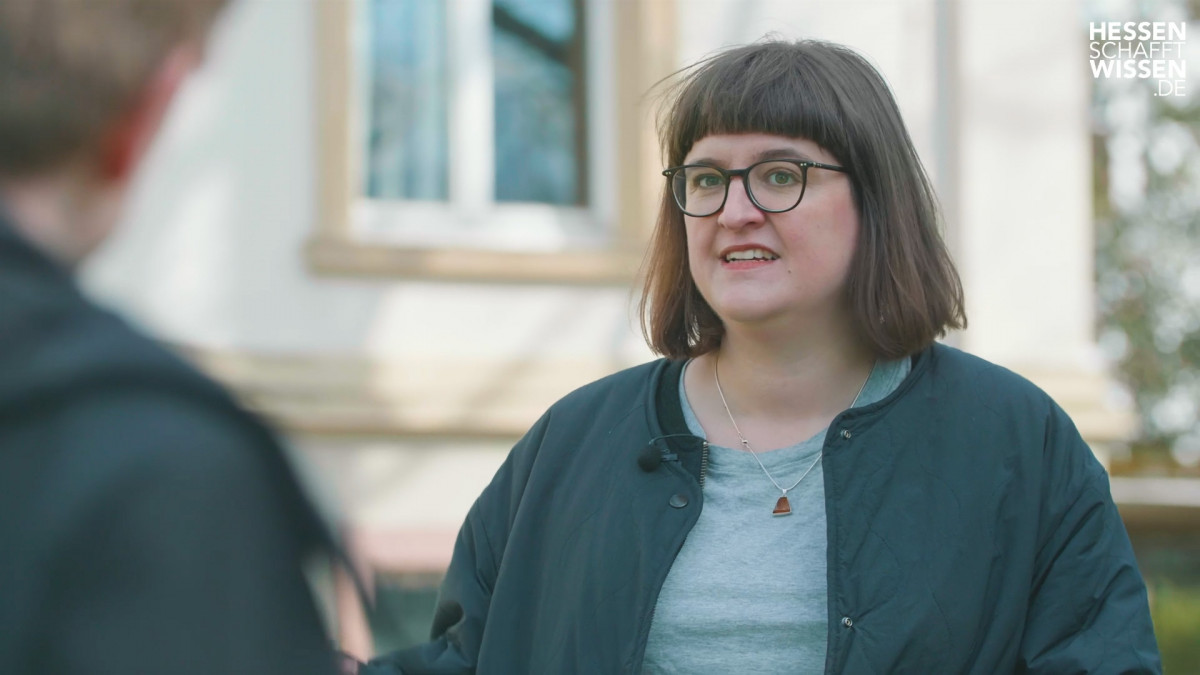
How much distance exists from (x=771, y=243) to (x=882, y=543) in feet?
1.92

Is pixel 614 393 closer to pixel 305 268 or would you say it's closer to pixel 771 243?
pixel 771 243

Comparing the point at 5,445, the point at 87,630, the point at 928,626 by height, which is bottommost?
the point at 928,626

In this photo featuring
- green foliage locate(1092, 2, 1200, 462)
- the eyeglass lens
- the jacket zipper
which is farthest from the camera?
green foliage locate(1092, 2, 1200, 462)

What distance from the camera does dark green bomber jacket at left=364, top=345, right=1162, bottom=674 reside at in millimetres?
2371

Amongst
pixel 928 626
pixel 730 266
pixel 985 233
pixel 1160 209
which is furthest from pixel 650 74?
pixel 1160 209

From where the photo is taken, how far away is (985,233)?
792 centimetres

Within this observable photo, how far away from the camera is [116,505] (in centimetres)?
97

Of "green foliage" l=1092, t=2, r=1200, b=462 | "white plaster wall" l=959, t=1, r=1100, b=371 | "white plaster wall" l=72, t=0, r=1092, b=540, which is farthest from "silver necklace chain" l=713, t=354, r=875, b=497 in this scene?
Result: "green foliage" l=1092, t=2, r=1200, b=462

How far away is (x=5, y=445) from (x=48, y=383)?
52mm

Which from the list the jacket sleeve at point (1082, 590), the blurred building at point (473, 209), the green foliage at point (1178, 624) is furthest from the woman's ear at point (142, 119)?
the green foliage at point (1178, 624)

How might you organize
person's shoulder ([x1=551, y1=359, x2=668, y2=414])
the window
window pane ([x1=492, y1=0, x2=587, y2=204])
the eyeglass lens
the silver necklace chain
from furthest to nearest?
1. window pane ([x1=492, y1=0, x2=587, y2=204])
2. the window
3. person's shoulder ([x1=551, y1=359, x2=668, y2=414])
4. the eyeglass lens
5. the silver necklace chain

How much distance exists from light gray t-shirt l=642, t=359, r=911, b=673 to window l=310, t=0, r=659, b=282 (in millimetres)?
4859

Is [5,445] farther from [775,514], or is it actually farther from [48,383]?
[775,514]

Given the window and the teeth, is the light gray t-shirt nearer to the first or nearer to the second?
the teeth
